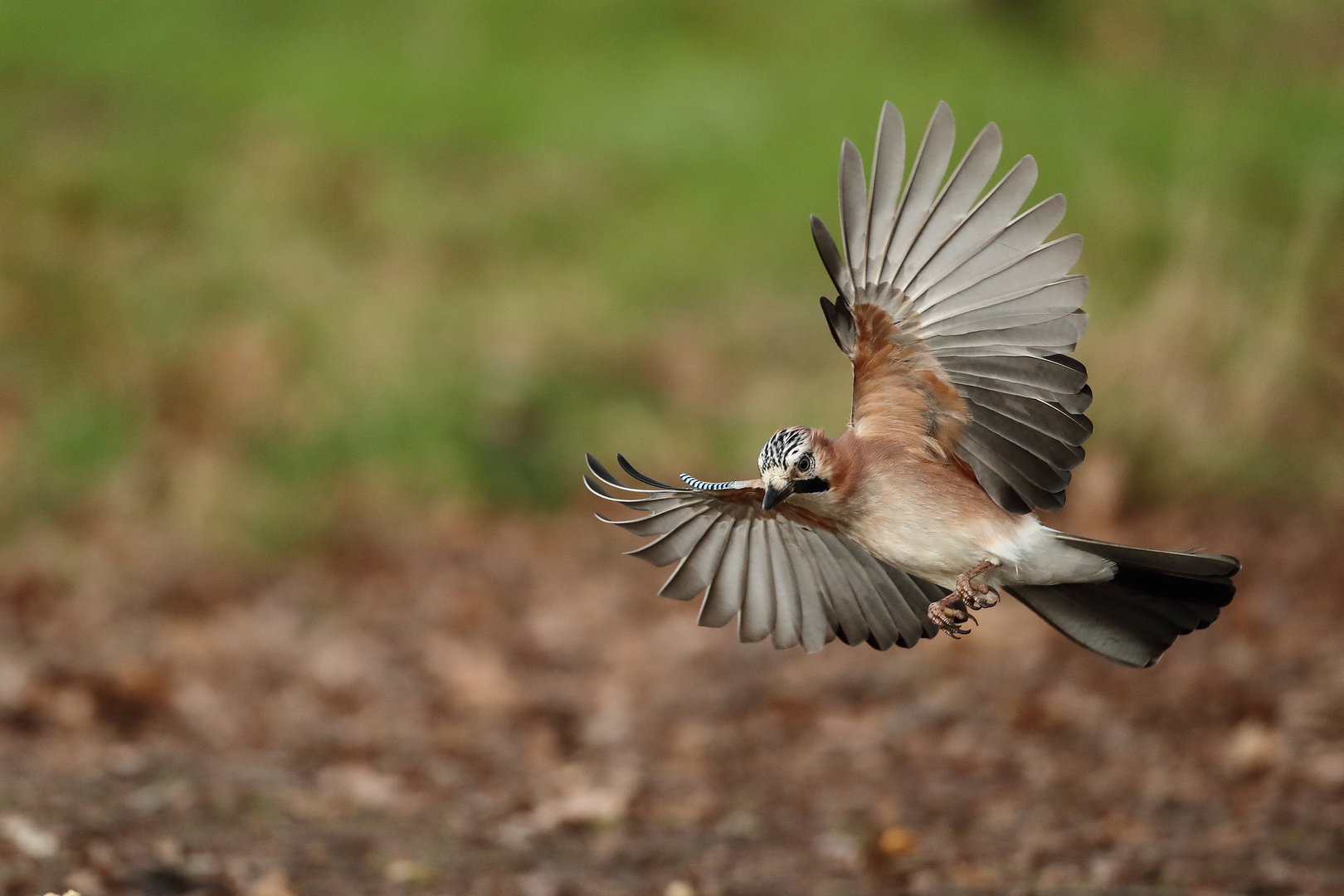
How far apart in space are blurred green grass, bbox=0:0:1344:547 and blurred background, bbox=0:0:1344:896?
40 mm

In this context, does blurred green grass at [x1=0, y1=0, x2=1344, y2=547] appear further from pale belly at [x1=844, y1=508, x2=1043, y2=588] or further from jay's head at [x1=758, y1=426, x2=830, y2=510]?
jay's head at [x1=758, y1=426, x2=830, y2=510]

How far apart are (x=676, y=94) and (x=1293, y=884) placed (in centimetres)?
1122

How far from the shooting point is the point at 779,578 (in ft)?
10.0

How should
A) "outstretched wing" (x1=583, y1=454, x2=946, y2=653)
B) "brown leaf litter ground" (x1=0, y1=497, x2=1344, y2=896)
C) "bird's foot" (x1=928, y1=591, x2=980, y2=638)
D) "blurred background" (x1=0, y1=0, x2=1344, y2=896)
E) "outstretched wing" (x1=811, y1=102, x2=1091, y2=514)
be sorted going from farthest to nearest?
"blurred background" (x1=0, y1=0, x2=1344, y2=896)
"brown leaf litter ground" (x1=0, y1=497, x2=1344, y2=896)
"outstretched wing" (x1=583, y1=454, x2=946, y2=653)
"bird's foot" (x1=928, y1=591, x2=980, y2=638)
"outstretched wing" (x1=811, y1=102, x2=1091, y2=514)

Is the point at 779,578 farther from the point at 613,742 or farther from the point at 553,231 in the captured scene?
the point at 553,231

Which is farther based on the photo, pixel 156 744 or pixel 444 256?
pixel 444 256

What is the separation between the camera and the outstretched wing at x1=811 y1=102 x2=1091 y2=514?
2340 millimetres

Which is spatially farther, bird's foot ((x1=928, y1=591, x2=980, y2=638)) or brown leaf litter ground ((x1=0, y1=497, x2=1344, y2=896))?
brown leaf litter ground ((x1=0, y1=497, x2=1344, y2=896))

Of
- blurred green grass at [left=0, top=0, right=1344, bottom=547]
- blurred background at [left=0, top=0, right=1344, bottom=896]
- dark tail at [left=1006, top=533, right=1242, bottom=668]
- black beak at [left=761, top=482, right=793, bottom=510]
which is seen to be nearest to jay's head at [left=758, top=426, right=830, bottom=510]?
black beak at [left=761, top=482, right=793, bottom=510]

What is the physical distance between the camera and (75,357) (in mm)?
8523

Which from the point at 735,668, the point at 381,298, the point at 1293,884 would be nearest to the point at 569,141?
the point at 381,298

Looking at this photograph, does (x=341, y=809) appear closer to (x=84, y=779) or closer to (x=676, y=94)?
(x=84, y=779)

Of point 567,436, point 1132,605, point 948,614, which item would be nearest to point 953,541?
point 948,614

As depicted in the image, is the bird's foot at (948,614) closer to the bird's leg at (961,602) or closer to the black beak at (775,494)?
the bird's leg at (961,602)
